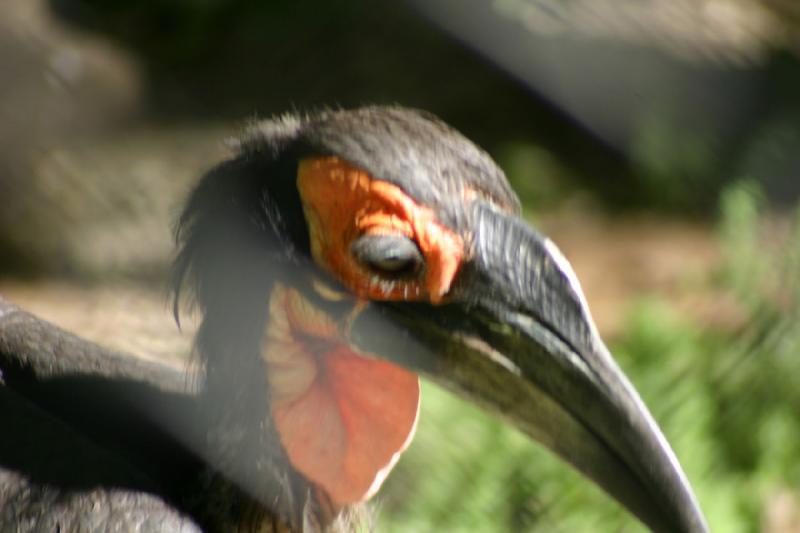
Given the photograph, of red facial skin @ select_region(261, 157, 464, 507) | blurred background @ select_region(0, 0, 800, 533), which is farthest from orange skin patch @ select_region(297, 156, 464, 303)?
blurred background @ select_region(0, 0, 800, 533)

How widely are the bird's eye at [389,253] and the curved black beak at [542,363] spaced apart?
56 mm

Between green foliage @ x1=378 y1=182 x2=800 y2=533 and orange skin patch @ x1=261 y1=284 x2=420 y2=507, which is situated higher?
orange skin patch @ x1=261 y1=284 x2=420 y2=507

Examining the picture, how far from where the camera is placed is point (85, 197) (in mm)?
3248

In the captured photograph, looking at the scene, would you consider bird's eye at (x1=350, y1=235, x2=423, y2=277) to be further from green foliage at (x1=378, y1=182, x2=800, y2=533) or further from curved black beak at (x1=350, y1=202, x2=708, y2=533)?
green foliage at (x1=378, y1=182, x2=800, y2=533)

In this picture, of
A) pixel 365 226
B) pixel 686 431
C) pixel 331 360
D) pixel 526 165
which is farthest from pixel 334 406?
pixel 526 165

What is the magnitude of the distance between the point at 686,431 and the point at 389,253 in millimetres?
1309

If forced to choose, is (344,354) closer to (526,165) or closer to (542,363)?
(542,363)

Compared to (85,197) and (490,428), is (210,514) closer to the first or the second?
(490,428)

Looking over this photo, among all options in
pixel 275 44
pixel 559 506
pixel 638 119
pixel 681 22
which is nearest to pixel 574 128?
pixel 638 119

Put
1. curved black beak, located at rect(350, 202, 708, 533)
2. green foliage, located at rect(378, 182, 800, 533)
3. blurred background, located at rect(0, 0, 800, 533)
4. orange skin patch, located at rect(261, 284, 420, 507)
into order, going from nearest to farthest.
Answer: curved black beak, located at rect(350, 202, 708, 533)
orange skin patch, located at rect(261, 284, 420, 507)
green foliage, located at rect(378, 182, 800, 533)
blurred background, located at rect(0, 0, 800, 533)

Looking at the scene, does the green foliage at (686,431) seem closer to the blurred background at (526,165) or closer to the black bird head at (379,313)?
the blurred background at (526,165)

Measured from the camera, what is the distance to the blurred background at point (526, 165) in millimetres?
2455

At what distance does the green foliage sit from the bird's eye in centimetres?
99

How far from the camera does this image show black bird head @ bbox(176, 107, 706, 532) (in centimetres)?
136
